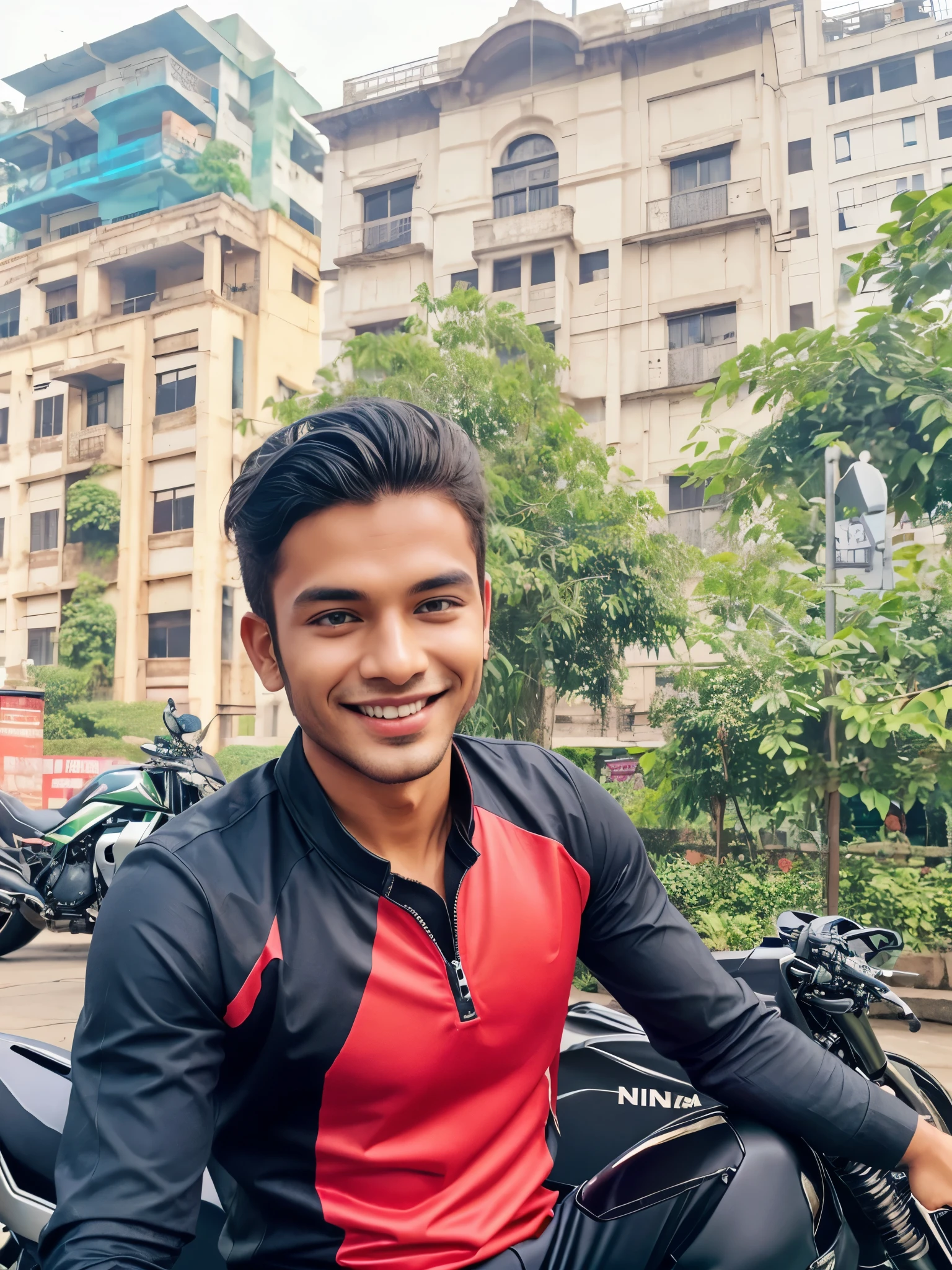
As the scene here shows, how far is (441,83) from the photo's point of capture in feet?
17.0

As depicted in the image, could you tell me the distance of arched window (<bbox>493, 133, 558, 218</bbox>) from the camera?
198 inches

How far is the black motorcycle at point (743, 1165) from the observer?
2.88ft

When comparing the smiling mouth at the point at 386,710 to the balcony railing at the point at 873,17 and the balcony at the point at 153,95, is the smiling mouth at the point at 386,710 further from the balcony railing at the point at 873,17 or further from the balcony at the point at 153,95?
the balcony at the point at 153,95

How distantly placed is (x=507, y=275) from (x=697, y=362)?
1.13 m

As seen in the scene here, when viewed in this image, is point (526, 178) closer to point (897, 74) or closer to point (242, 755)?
point (897, 74)

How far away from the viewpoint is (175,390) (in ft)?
22.9

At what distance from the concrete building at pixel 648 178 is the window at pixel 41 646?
10.6ft

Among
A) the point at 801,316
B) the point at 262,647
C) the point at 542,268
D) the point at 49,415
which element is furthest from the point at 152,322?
the point at 262,647

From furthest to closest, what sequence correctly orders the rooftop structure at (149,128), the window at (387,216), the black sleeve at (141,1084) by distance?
1. the rooftop structure at (149,128)
2. the window at (387,216)
3. the black sleeve at (141,1084)

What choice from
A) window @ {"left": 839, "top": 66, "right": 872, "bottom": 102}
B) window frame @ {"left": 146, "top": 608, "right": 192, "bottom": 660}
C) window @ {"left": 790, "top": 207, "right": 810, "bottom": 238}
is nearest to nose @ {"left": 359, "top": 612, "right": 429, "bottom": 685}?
window @ {"left": 790, "top": 207, "right": 810, "bottom": 238}

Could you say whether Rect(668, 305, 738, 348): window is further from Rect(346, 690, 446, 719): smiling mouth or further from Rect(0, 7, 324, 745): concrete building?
Rect(346, 690, 446, 719): smiling mouth

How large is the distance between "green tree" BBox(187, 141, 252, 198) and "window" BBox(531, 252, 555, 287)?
8.55ft

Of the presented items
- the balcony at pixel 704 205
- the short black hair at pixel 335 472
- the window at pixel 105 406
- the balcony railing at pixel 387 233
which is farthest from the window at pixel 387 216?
the short black hair at pixel 335 472

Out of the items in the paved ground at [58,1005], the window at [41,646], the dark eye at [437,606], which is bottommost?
the paved ground at [58,1005]
